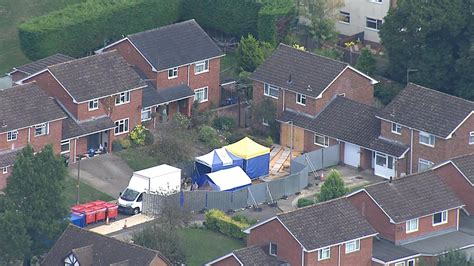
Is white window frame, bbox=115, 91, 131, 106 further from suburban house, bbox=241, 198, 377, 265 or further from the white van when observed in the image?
suburban house, bbox=241, 198, 377, 265

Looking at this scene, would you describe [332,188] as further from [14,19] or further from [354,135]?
[14,19]

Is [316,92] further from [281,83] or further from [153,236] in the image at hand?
[153,236]

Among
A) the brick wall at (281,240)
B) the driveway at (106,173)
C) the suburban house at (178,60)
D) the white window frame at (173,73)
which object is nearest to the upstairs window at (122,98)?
the suburban house at (178,60)

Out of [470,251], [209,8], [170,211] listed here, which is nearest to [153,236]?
[170,211]

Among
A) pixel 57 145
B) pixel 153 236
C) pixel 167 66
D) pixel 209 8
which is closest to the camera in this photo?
pixel 153 236

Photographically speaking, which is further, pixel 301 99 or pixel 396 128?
pixel 301 99

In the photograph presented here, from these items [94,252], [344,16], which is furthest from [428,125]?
[94,252]
